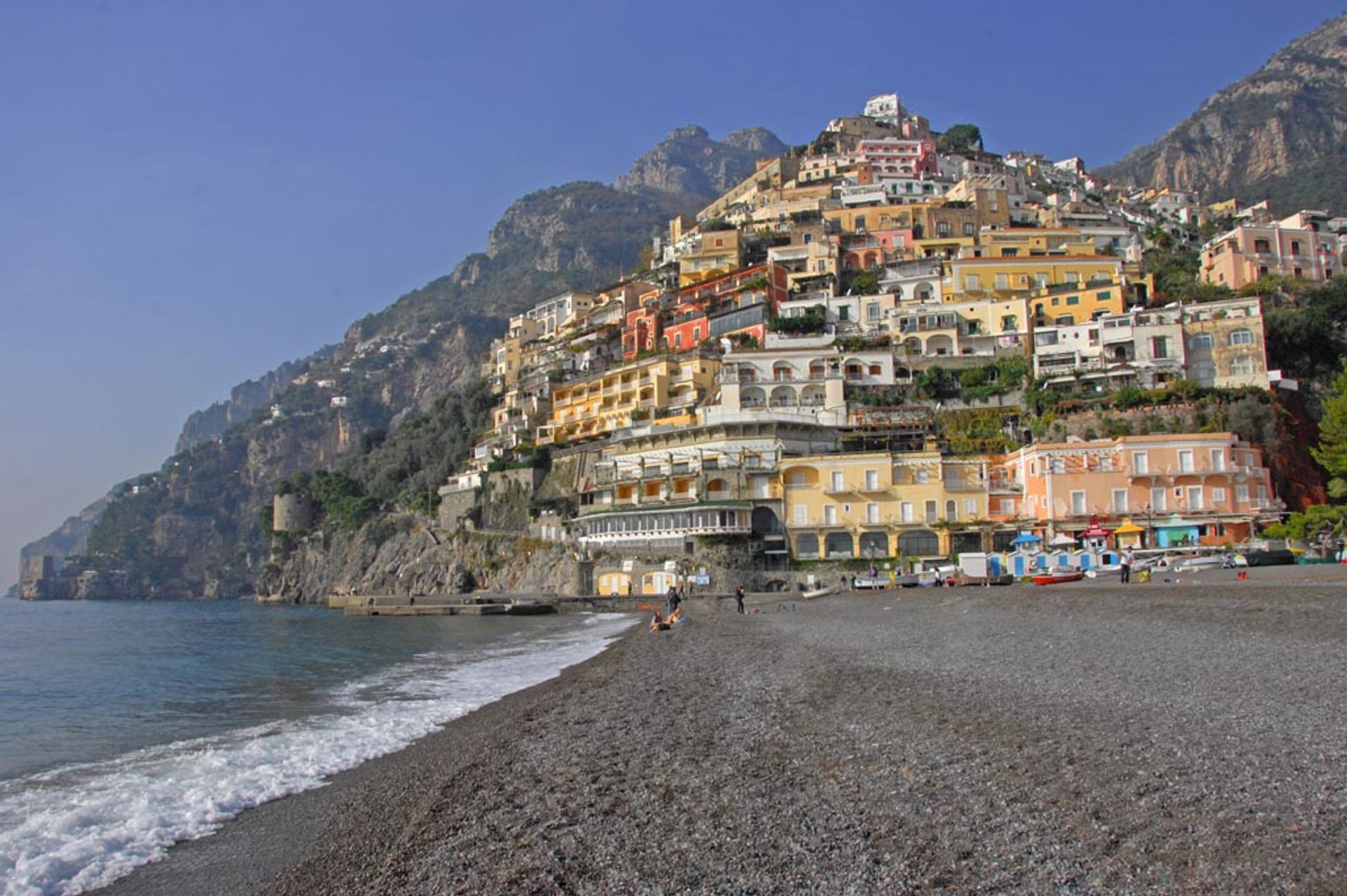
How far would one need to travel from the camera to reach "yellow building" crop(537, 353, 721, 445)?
65812 mm

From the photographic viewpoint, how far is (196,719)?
1820 cm

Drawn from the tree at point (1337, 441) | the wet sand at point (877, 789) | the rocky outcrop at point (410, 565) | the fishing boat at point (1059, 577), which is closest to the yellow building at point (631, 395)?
the rocky outcrop at point (410, 565)

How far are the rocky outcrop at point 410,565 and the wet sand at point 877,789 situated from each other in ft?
149

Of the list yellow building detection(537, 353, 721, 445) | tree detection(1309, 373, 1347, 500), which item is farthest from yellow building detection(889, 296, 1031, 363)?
tree detection(1309, 373, 1347, 500)

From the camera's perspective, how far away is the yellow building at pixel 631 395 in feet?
216

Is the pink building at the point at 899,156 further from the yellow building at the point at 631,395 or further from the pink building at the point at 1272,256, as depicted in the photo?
the yellow building at the point at 631,395

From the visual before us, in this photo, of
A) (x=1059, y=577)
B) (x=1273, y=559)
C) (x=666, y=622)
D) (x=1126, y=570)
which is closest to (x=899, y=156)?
(x=1059, y=577)

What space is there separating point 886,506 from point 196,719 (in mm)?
36900

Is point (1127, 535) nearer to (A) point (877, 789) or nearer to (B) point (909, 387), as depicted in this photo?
(B) point (909, 387)

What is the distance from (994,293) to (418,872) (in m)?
63.0

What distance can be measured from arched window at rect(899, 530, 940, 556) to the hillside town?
98mm

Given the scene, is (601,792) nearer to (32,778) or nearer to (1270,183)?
(32,778)

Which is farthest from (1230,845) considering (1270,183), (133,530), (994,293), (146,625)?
A: (133,530)

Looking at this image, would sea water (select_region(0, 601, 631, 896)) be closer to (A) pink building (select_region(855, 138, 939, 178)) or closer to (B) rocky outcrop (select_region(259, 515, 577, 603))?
(B) rocky outcrop (select_region(259, 515, 577, 603))
